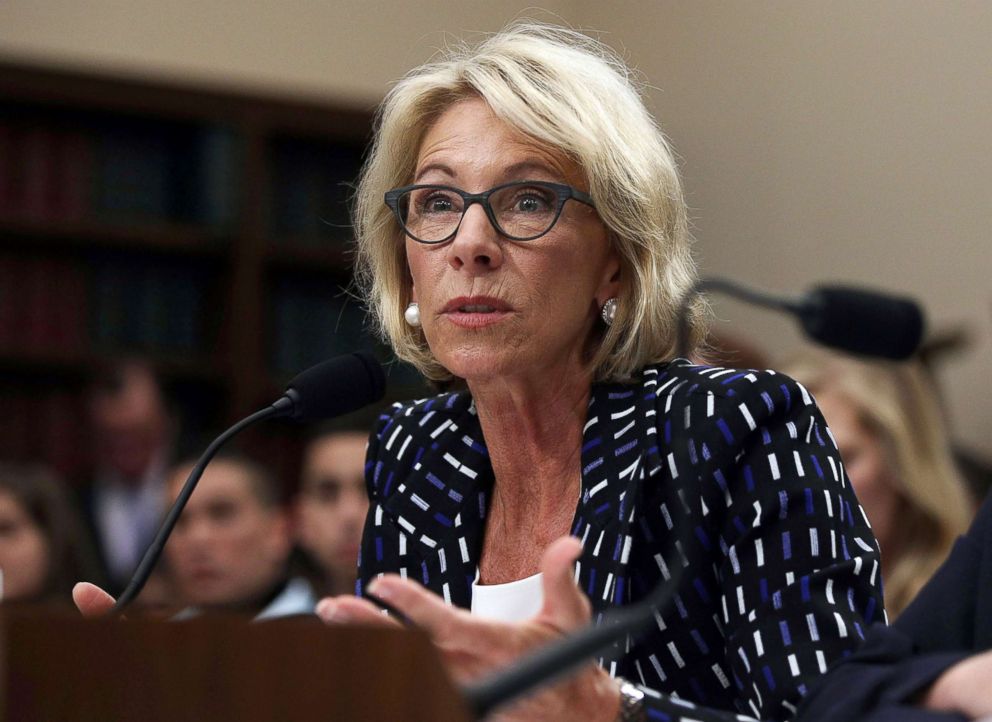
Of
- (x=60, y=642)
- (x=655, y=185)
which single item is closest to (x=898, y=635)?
(x=60, y=642)

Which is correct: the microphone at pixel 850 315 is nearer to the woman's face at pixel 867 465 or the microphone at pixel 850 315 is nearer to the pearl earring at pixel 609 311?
the pearl earring at pixel 609 311

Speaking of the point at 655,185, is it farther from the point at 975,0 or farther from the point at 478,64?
the point at 975,0

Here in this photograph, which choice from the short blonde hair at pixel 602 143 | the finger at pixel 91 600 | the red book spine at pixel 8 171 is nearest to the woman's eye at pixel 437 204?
the short blonde hair at pixel 602 143

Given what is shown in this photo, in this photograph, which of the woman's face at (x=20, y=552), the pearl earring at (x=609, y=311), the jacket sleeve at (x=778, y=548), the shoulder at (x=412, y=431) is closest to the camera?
the jacket sleeve at (x=778, y=548)

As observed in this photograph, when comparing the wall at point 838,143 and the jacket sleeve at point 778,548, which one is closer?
the jacket sleeve at point 778,548

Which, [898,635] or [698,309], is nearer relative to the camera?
[898,635]

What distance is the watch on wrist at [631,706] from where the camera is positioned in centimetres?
112

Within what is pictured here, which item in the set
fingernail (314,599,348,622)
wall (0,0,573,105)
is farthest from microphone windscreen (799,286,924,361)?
wall (0,0,573,105)

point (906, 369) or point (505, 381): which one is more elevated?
point (505, 381)

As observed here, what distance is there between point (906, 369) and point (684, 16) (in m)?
2.27

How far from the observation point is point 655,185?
166cm

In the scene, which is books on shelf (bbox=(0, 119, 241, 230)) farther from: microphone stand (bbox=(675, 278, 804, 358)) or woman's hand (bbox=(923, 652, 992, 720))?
woman's hand (bbox=(923, 652, 992, 720))

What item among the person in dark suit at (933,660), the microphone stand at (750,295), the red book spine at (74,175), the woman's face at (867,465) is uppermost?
the microphone stand at (750,295)

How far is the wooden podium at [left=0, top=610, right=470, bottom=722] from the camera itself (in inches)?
30.1
